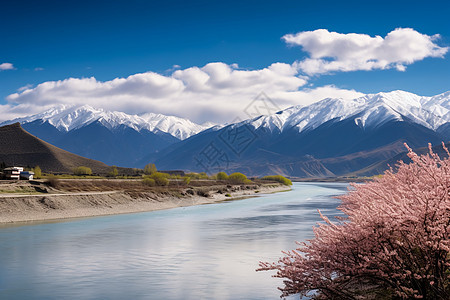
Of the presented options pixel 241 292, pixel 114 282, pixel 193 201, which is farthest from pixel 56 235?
pixel 193 201

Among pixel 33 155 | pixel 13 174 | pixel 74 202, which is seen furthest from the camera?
pixel 33 155

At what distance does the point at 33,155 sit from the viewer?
181 m

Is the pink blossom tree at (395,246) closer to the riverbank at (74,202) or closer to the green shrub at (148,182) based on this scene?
the riverbank at (74,202)

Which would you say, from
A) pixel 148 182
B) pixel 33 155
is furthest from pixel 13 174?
pixel 33 155

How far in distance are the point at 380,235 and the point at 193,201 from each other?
309 ft

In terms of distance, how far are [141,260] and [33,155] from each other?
544 feet

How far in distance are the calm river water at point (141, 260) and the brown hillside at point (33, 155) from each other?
427 feet

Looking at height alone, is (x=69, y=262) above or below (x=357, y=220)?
below

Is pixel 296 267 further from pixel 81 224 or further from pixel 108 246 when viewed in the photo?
pixel 81 224

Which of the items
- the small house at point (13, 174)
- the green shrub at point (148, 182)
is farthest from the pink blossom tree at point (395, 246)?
the green shrub at point (148, 182)

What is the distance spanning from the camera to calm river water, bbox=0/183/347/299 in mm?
21938

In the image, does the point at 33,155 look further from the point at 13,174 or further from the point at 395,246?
the point at 395,246

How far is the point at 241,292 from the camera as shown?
70.0 ft

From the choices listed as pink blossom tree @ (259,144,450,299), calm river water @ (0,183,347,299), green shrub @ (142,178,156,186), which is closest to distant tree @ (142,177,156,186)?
green shrub @ (142,178,156,186)
